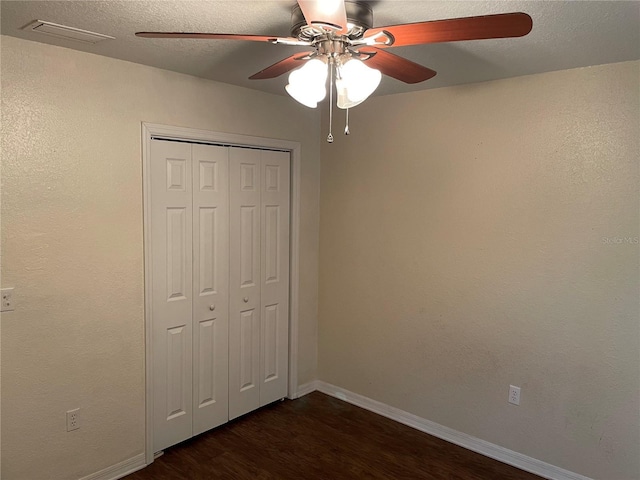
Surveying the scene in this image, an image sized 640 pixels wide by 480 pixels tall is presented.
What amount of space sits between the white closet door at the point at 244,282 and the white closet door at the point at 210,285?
0.19 feet

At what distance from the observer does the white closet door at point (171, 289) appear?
290 cm

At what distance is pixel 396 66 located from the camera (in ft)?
6.32

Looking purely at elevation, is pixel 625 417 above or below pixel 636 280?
below

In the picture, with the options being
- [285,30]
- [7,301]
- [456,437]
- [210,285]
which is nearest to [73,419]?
[7,301]

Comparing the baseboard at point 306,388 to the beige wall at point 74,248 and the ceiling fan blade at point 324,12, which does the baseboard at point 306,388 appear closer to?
the beige wall at point 74,248

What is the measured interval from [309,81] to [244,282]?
1.99 metres

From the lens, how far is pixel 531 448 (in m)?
2.90

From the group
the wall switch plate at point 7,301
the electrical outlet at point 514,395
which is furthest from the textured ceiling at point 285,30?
the electrical outlet at point 514,395

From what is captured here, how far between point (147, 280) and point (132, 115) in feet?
3.12

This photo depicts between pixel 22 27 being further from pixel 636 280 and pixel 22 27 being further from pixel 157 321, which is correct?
pixel 636 280

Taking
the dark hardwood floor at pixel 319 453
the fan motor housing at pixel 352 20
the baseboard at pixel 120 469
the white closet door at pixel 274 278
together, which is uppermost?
the fan motor housing at pixel 352 20

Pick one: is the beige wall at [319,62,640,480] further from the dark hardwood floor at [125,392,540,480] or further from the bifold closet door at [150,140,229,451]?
the bifold closet door at [150,140,229,451]

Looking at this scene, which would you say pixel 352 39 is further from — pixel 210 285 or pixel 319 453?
pixel 319 453

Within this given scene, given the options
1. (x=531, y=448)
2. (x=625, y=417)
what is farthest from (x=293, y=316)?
(x=625, y=417)
